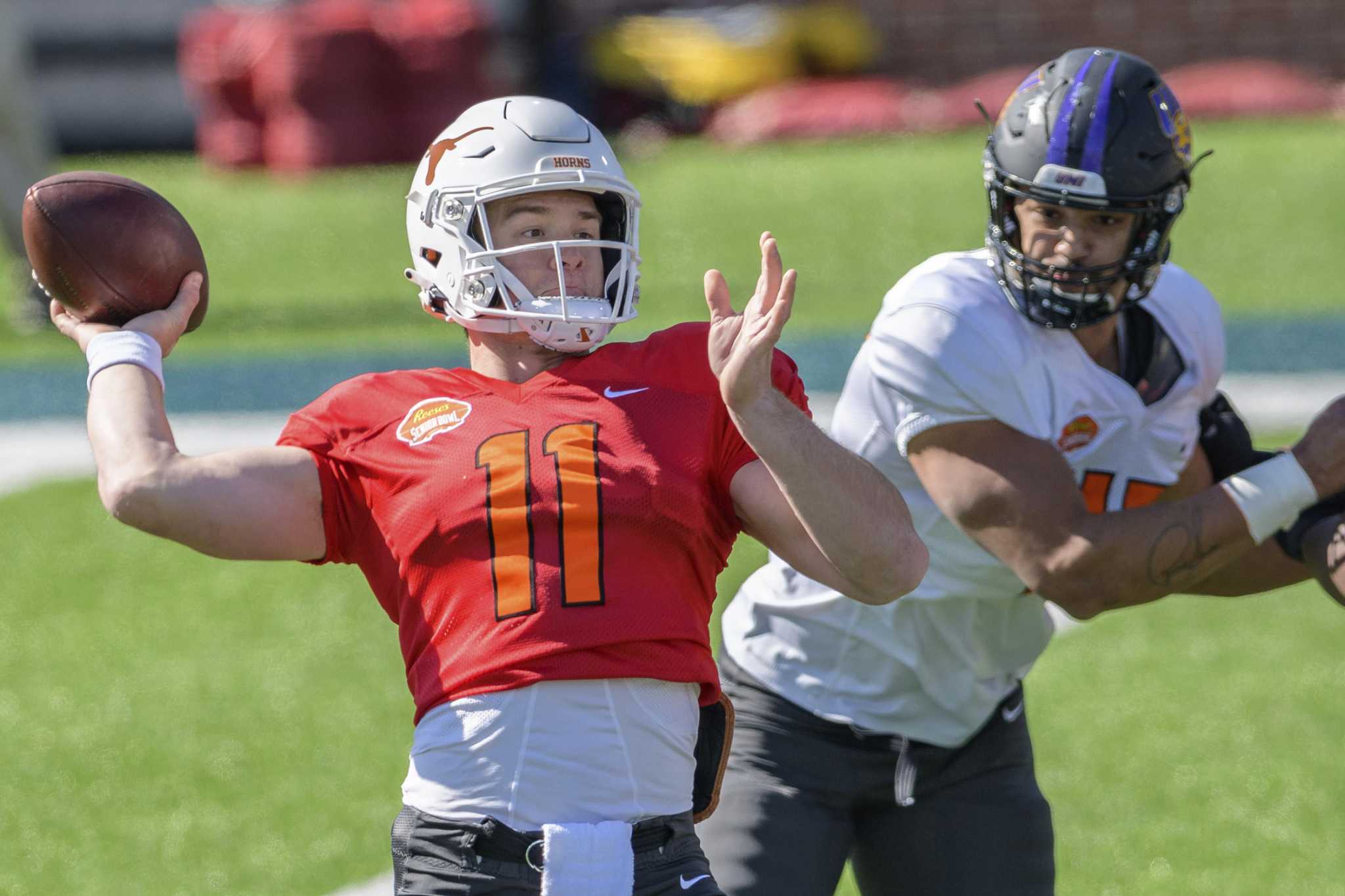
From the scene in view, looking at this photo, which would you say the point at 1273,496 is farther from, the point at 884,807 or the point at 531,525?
the point at 531,525

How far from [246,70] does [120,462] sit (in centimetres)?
1557

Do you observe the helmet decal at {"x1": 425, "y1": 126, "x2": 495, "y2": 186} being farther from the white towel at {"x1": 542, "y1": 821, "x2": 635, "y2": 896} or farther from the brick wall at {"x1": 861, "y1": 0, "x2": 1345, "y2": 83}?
the brick wall at {"x1": 861, "y1": 0, "x2": 1345, "y2": 83}

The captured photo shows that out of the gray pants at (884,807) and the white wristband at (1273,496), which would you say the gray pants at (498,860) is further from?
the white wristband at (1273,496)

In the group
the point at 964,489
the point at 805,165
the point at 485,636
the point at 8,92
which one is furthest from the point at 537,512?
the point at 805,165

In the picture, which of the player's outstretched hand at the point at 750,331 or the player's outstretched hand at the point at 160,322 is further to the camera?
the player's outstretched hand at the point at 160,322

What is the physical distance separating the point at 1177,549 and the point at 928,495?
0.49 metres

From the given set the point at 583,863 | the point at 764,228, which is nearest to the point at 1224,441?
the point at 583,863

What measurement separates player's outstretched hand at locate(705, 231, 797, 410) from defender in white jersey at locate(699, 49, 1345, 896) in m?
0.90

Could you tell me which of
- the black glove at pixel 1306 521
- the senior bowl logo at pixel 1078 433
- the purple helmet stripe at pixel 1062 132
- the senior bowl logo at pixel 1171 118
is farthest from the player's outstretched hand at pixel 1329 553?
the purple helmet stripe at pixel 1062 132

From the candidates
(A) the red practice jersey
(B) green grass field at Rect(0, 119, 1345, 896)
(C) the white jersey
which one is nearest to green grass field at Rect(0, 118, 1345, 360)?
(B) green grass field at Rect(0, 119, 1345, 896)

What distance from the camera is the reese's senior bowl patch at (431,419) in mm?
2850

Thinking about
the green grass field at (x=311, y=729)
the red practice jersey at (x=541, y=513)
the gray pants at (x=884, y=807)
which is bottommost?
the green grass field at (x=311, y=729)

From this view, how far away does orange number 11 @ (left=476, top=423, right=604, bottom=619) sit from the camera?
2.74m

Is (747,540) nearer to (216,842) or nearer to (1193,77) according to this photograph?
(216,842)
